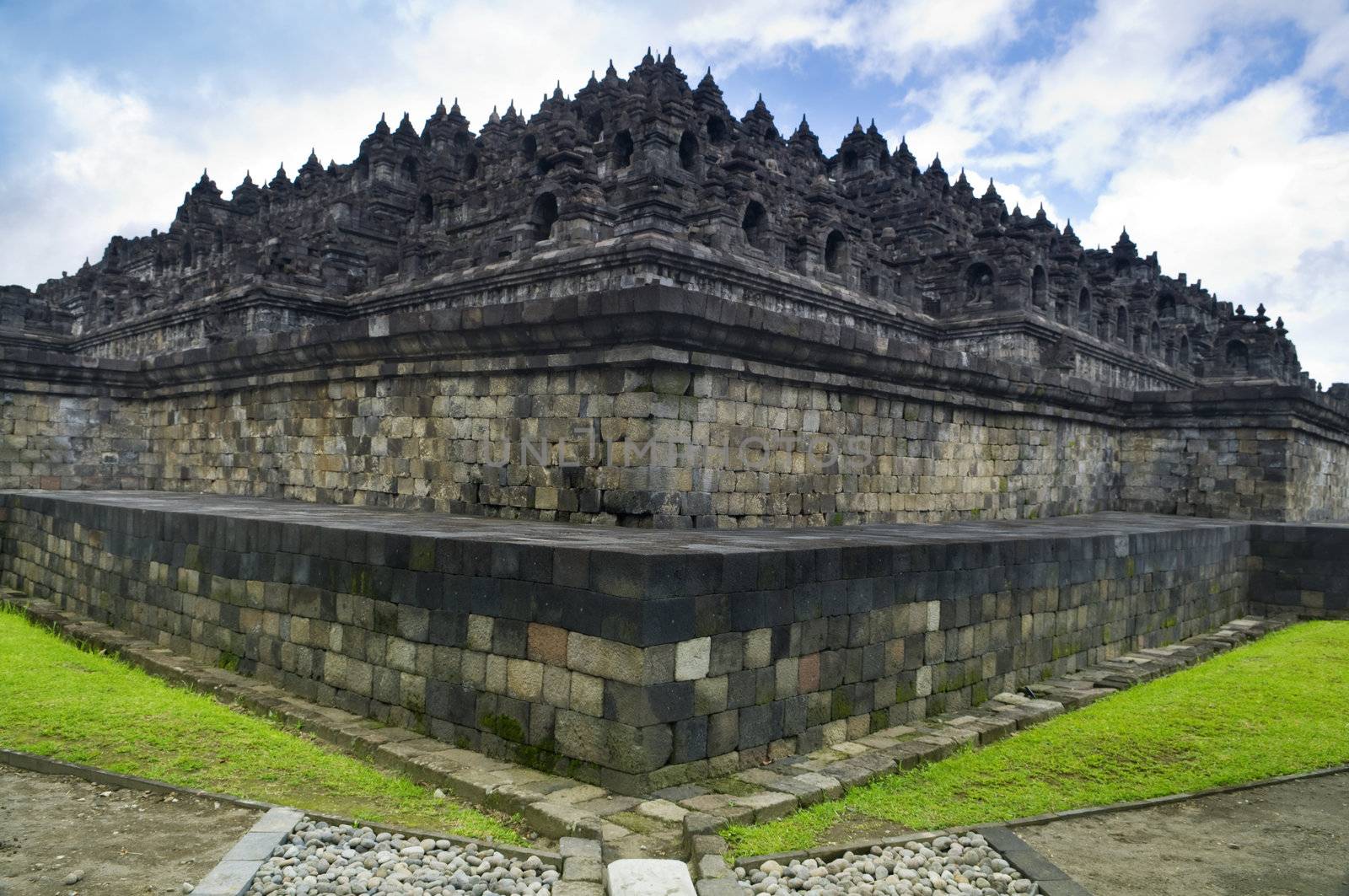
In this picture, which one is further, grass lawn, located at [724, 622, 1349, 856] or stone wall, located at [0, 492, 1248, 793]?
stone wall, located at [0, 492, 1248, 793]

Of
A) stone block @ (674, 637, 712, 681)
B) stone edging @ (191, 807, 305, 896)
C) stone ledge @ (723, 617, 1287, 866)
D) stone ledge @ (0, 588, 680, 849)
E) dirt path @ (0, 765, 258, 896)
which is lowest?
dirt path @ (0, 765, 258, 896)

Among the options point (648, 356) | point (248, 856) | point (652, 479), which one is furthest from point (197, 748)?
point (648, 356)

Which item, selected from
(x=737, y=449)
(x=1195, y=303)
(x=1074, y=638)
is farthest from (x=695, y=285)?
(x=1195, y=303)

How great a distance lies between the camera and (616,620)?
5.50 m

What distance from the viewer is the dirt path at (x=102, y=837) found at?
4.36m

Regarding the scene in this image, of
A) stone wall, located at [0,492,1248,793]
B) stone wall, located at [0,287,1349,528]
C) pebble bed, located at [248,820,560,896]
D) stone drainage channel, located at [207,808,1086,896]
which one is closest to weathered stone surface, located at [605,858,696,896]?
stone drainage channel, located at [207,808,1086,896]

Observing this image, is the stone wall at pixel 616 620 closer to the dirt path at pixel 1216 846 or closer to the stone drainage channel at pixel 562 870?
the stone drainage channel at pixel 562 870

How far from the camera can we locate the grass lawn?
18.0ft

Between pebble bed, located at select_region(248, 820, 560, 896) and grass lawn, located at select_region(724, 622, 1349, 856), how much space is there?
3.74 feet

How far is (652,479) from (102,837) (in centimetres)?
467

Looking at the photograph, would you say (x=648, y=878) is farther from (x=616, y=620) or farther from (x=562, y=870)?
(x=616, y=620)

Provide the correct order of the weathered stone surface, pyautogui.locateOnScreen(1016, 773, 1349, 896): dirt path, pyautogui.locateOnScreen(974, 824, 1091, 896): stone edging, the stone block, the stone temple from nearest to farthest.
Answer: the weathered stone surface < pyautogui.locateOnScreen(974, 824, 1091, 896): stone edging < pyautogui.locateOnScreen(1016, 773, 1349, 896): dirt path < the stone block < the stone temple

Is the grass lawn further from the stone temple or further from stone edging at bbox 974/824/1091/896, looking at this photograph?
the stone temple

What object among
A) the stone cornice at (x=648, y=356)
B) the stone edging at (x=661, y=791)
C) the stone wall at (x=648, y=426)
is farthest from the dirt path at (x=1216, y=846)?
the stone cornice at (x=648, y=356)
